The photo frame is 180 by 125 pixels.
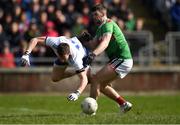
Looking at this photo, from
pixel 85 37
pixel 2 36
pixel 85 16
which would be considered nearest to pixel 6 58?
pixel 2 36

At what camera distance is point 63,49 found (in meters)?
18.3

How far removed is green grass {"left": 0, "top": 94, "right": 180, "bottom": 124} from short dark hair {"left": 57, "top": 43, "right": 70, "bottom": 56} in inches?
55.2

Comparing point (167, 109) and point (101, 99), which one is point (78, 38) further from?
point (101, 99)

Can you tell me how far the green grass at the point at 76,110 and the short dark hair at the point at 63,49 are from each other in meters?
1.40

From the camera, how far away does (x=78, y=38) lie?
19.6 meters

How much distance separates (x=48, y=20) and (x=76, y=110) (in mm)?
8317

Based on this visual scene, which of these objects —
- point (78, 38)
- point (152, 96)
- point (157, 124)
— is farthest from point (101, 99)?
point (157, 124)

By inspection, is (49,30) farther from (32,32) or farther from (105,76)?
(105,76)

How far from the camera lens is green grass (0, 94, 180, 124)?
16391 millimetres

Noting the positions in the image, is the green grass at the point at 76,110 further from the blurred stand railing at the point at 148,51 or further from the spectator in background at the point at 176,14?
the spectator in background at the point at 176,14

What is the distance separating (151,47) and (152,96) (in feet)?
6.27

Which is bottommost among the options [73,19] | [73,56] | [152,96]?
[152,96]

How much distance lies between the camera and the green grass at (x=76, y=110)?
1639 cm

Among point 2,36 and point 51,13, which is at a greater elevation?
point 51,13
